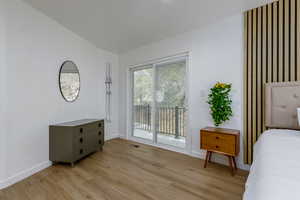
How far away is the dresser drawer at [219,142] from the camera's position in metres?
2.20

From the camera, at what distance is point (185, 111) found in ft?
10.6

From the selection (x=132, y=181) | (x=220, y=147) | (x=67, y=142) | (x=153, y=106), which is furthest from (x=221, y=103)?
(x=67, y=142)

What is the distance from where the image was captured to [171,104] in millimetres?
3465

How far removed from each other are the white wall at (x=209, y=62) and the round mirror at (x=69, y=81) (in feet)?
6.62

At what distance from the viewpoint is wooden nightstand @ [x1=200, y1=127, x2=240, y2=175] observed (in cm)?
220

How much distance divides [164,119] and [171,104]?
0.44 metres

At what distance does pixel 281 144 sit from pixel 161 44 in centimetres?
287

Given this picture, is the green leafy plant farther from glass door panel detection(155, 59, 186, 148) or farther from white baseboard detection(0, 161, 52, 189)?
white baseboard detection(0, 161, 52, 189)

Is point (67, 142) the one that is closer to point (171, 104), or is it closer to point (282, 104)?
point (171, 104)

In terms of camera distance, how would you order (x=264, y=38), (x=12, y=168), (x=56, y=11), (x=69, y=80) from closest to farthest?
(x=12, y=168)
(x=264, y=38)
(x=56, y=11)
(x=69, y=80)

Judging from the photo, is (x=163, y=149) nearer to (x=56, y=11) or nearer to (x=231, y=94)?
(x=231, y=94)

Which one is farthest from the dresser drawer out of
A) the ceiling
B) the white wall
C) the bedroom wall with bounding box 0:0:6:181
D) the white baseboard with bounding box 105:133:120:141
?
the bedroom wall with bounding box 0:0:6:181

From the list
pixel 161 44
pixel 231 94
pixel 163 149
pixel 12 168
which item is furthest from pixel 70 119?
pixel 231 94

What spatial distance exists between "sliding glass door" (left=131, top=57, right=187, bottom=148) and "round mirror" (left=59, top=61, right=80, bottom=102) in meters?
1.53
